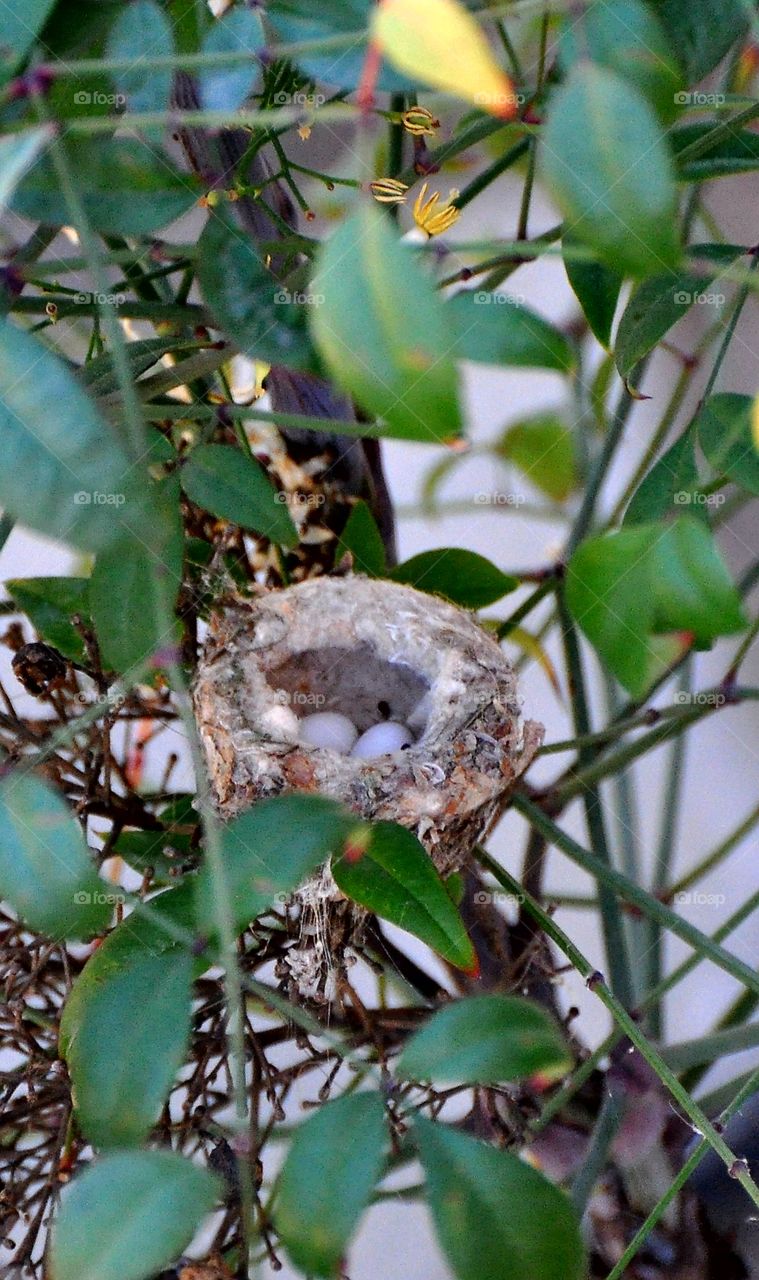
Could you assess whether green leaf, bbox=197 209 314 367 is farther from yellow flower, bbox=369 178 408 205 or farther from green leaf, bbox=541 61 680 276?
green leaf, bbox=541 61 680 276

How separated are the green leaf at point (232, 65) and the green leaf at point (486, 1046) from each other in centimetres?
35

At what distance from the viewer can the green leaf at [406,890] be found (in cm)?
49

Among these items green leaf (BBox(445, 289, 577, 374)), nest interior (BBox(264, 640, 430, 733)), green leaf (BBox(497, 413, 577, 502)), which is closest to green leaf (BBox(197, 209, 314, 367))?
green leaf (BBox(445, 289, 577, 374))

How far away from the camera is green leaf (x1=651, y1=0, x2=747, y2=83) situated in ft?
1.65

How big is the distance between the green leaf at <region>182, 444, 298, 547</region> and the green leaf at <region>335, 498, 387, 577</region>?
A: 0.55ft

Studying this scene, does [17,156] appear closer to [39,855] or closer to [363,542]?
[39,855]

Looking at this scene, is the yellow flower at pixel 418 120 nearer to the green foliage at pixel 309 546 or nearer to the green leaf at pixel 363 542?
the green foliage at pixel 309 546

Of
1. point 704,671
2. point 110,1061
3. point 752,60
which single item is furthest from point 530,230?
point 110,1061

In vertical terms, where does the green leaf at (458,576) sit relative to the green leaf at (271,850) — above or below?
above

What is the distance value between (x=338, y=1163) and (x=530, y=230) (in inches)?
58.7

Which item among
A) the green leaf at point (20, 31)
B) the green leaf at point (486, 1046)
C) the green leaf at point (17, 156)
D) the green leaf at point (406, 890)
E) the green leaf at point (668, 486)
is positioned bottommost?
the green leaf at point (486, 1046)

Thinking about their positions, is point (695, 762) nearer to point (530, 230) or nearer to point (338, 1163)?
point (530, 230)

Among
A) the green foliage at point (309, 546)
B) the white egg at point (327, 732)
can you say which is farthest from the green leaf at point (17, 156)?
the white egg at point (327, 732)

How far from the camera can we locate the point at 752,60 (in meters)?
0.66
